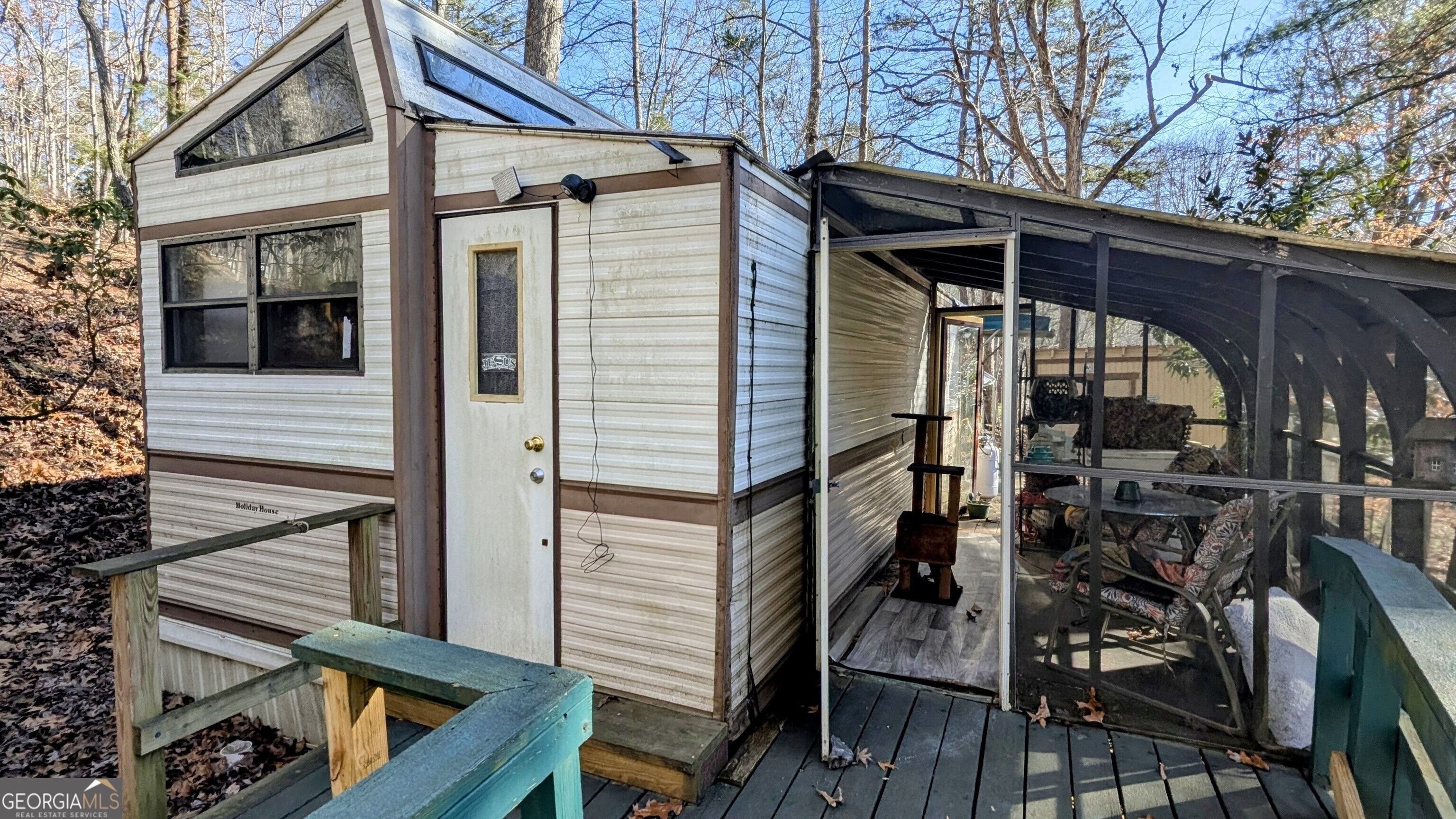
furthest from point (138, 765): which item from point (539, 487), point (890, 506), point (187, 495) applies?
point (890, 506)

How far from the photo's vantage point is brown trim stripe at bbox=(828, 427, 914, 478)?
14.5 feet

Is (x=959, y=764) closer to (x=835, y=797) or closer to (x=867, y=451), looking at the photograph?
(x=835, y=797)

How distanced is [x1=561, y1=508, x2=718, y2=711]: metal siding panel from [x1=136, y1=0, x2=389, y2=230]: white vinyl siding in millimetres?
2129

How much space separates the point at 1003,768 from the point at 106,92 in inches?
686

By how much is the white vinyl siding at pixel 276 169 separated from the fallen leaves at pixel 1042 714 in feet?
13.1

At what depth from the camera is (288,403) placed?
400 centimetres

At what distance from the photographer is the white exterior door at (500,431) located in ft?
10.7

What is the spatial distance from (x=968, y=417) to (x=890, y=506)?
197 inches

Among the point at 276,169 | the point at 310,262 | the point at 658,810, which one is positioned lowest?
the point at 658,810

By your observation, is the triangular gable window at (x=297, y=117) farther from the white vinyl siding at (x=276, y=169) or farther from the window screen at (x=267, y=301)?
the window screen at (x=267, y=301)

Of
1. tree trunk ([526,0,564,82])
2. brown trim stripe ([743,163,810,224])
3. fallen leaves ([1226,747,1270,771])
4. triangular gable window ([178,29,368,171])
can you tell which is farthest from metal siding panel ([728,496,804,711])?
tree trunk ([526,0,564,82])

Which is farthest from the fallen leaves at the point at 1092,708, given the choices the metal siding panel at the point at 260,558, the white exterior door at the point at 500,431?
the metal siding panel at the point at 260,558
